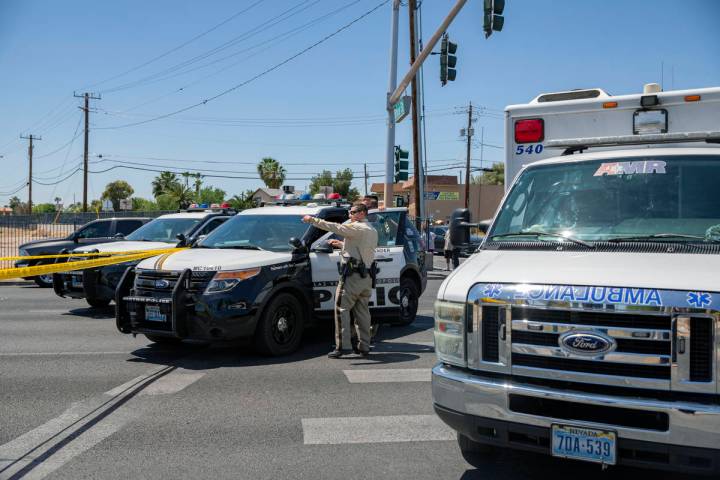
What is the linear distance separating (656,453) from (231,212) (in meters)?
11.1

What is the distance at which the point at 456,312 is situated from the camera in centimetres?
407

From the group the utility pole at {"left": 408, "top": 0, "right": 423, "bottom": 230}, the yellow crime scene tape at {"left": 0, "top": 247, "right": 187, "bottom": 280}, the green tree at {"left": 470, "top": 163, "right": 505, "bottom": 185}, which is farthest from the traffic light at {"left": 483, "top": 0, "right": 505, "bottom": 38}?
the green tree at {"left": 470, "top": 163, "right": 505, "bottom": 185}

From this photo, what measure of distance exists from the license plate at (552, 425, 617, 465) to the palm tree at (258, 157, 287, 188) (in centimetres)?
7955

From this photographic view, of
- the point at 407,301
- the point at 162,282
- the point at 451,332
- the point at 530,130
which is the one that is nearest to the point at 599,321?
the point at 451,332

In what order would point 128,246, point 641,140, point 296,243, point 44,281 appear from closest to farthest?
point 641,140, point 296,243, point 128,246, point 44,281

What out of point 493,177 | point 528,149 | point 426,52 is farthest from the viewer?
point 493,177

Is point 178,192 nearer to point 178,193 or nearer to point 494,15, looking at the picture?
point 178,193

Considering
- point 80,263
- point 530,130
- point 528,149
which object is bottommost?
point 80,263

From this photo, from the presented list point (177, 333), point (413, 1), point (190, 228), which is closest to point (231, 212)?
point (190, 228)

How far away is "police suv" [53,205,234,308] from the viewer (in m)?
11.1

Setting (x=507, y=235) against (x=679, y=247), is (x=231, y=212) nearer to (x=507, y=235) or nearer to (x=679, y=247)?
(x=507, y=235)

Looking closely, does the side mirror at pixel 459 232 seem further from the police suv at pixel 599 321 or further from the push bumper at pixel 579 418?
the push bumper at pixel 579 418

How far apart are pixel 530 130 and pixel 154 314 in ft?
15.3

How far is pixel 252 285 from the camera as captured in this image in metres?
7.81
